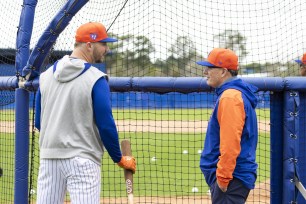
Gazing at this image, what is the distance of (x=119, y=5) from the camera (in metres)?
5.94

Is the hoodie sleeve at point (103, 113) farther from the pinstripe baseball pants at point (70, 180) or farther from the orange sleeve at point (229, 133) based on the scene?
the orange sleeve at point (229, 133)

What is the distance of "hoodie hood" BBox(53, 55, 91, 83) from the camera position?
12.4 feet

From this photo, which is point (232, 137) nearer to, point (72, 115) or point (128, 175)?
point (128, 175)

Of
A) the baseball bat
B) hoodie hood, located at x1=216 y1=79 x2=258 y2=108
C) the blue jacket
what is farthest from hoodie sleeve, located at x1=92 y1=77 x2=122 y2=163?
hoodie hood, located at x1=216 y1=79 x2=258 y2=108

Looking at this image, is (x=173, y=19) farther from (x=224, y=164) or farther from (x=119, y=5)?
(x=224, y=164)

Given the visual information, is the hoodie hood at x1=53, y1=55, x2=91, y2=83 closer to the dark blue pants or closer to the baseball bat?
the baseball bat

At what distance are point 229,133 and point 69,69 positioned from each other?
117 cm

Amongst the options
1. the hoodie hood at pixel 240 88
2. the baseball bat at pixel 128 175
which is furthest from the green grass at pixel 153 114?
the hoodie hood at pixel 240 88

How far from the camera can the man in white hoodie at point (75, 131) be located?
12.2 feet

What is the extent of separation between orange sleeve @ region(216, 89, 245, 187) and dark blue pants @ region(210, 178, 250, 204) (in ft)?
0.36

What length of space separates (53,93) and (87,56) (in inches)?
14.0

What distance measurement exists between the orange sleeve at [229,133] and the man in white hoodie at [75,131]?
73 centimetres

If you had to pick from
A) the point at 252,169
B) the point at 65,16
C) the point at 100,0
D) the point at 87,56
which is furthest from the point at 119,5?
the point at 252,169

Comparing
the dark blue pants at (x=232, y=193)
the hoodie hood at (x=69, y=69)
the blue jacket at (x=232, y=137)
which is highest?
the hoodie hood at (x=69, y=69)
